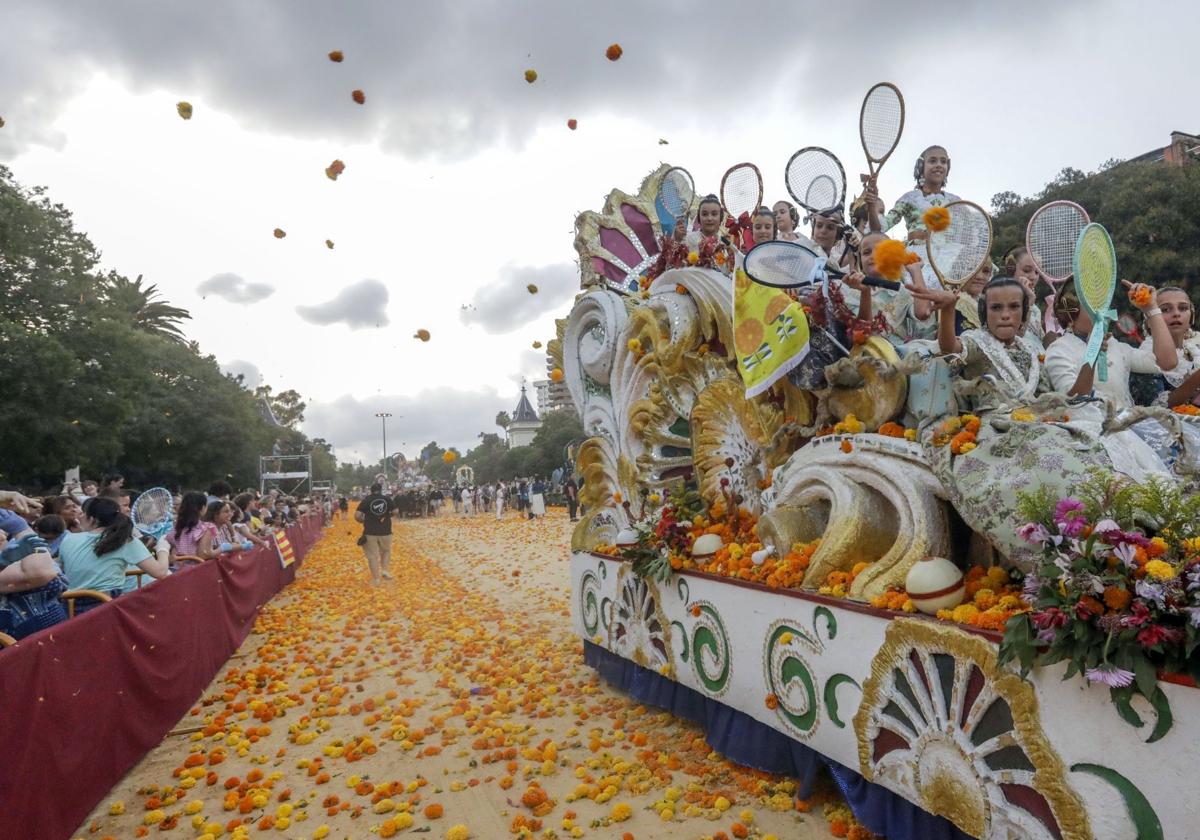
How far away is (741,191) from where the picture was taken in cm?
611

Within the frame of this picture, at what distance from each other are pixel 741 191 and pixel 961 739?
457cm

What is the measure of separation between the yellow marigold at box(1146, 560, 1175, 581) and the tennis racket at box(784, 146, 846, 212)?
11.9 feet

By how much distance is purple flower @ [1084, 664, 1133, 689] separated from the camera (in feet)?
7.04

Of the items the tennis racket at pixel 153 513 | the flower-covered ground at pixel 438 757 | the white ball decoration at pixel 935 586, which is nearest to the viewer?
the white ball decoration at pixel 935 586

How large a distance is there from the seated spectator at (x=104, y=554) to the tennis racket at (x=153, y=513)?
10.8 ft

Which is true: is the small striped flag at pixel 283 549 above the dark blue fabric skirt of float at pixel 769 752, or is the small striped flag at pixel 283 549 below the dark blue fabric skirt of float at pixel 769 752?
above

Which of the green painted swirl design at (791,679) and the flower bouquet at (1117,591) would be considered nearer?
the flower bouquet at (1117,591)

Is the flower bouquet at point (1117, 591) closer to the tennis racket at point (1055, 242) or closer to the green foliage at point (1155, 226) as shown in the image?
the tennis racket at point (1055, 242)

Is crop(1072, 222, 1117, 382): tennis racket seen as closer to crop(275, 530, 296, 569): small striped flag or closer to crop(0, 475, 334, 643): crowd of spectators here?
crop(0, 475, 334, 643): crowd of spectators

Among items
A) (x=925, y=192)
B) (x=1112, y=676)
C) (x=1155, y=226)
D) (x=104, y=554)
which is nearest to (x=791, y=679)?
(x=1112, y=676)

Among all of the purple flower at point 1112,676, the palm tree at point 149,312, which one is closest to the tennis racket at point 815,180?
the purple flower at point 1112,676

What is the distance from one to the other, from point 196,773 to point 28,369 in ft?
60.1

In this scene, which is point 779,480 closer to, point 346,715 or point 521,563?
point 346,715

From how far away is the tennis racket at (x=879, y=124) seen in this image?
445cm
